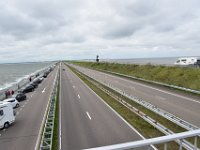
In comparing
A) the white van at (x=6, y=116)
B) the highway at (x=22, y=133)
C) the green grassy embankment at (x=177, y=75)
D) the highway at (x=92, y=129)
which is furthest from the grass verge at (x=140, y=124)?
the green grassy embankment at (x=177, y=75)

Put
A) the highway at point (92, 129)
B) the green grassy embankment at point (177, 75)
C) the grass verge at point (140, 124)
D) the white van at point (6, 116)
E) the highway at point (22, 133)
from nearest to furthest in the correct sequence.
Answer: the grass verge at point (140, 124) < the highway at point (92, 129) < the highway at point (22, 133) < the white van at point (6, 116) < the green grassy embankment at point (177, 75)

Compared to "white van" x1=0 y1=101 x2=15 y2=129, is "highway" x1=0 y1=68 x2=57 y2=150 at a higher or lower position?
lower

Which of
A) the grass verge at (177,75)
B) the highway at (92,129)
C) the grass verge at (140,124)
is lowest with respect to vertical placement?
the highway at (92,129)

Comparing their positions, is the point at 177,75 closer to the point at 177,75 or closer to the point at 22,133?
the point at 177,75

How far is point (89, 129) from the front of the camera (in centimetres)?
1941

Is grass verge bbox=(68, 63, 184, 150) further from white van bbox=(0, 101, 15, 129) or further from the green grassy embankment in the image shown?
the green grassy embankment

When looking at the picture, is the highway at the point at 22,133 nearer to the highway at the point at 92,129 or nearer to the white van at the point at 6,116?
the white van at the point at 6,116

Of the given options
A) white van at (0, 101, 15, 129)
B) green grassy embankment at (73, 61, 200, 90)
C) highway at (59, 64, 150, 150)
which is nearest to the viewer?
highway at (59, 64, 150, 150)

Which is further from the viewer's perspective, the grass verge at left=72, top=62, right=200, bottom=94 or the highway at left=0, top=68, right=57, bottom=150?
the grass verge at left=72, top=62, right=200, bottom=94

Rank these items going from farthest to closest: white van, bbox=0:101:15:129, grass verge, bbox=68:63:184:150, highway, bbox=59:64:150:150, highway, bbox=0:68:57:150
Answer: white van, bbox=0:101:15:129 → highway, bbox=0:68:57:150 → highway, bbox=59:64:150:150 → grass verge, bbox=68:63:184:150

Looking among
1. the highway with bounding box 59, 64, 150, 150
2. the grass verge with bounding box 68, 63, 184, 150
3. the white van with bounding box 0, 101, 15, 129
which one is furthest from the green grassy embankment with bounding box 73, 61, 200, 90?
the white van with bounding box 0, 101, 15, 129

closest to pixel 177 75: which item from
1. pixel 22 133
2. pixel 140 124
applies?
pixel 140 124

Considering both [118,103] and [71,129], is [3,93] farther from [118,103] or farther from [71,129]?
[71,129]

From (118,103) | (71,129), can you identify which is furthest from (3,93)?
(71,129)
